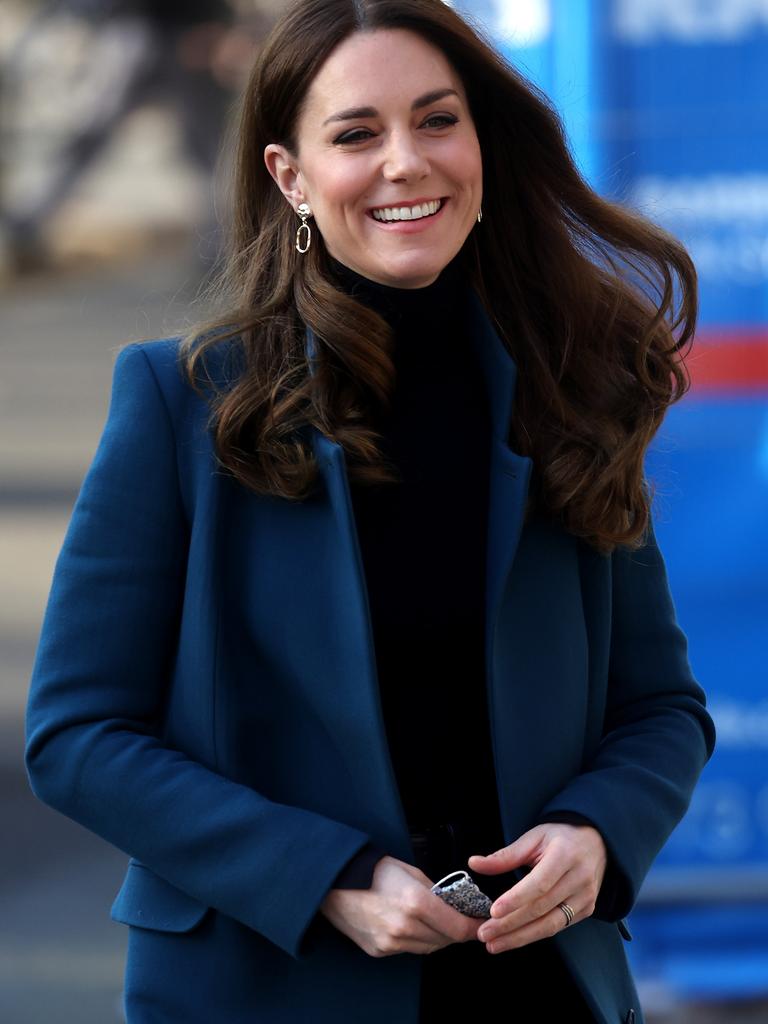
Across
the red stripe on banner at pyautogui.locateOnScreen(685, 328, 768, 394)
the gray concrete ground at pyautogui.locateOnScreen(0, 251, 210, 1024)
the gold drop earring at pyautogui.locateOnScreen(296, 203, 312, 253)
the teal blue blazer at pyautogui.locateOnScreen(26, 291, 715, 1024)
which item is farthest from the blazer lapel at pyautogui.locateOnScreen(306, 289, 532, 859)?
the red stripe on banner at pyautogui.locateOnScreen(685, 328, 768, 394)

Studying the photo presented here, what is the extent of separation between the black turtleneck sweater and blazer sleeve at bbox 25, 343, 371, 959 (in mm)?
114

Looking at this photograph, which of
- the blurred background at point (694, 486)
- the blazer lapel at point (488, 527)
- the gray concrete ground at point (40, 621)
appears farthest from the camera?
the gray concrete ground at point (40, 621)

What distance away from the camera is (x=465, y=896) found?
5.53 feet

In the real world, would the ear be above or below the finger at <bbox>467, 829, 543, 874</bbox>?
above

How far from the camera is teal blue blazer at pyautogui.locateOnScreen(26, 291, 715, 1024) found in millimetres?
1735

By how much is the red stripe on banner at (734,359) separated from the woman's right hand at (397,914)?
2.18 meters

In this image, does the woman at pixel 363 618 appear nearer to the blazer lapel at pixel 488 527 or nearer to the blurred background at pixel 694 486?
the blazer lapel at pixel 488 527

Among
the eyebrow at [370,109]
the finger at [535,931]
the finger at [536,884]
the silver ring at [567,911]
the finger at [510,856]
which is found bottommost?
the finger at [535,931]

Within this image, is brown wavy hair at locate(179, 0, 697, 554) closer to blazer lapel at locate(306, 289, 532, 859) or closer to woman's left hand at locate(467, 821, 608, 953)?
blazer lapel at locate(306, 289, 532, 859)

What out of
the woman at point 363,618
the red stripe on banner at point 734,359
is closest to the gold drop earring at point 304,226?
the woman at point 363,618

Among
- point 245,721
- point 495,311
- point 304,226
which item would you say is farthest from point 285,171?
point 245,721

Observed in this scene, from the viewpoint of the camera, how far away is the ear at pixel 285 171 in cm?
194

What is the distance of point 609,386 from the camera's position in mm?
2041

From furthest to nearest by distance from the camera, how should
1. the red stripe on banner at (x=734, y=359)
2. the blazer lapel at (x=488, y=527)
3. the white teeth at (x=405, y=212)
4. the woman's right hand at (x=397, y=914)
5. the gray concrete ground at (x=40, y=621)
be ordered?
the gray concrete ground at (x=40, y=621) → the red stripe on banner at (x=734, y=359) → the white teeth at (x=405, y=212) → the blazer lapel at (x=488, y=527) → the woman's right hand at (x=397, y=914)
